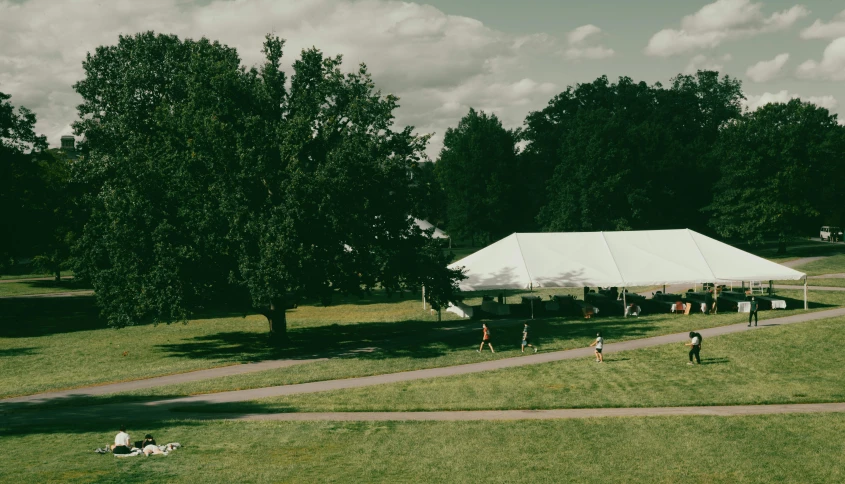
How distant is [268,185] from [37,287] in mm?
46496

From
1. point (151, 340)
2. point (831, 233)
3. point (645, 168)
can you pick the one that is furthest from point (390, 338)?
point (831, 233)

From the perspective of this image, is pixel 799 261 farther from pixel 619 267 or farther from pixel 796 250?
pixel 619 267

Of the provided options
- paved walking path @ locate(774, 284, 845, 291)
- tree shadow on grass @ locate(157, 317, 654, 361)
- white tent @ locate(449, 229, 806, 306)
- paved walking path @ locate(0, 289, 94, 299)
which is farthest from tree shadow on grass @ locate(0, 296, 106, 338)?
paved walking path @ locate(774, 284, 845, 291)

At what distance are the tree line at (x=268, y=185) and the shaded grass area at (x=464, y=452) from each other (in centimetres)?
1034

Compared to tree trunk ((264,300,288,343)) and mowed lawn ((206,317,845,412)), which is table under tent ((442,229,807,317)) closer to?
mowed lawn ((206,317,845,412))

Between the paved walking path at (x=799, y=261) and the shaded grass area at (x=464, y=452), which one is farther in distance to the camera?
the paved walking path at (x=799, y=261)

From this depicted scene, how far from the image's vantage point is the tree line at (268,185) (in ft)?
93.7

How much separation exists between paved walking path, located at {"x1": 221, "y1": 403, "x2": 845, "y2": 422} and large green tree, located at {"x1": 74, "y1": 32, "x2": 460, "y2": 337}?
26.4 feet

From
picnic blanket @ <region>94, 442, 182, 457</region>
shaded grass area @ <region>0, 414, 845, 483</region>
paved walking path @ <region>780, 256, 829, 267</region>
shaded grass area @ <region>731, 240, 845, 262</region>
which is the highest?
shaded grass area @ <region>731, 240, 845, 262</region>

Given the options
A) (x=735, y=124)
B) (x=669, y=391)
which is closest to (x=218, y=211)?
(x=669, y=391)

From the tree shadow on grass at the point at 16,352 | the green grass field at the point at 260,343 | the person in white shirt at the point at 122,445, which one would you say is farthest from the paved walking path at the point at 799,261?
the person in white shirt at the point at 122,445

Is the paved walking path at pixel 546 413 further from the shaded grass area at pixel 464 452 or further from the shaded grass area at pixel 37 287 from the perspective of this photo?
the shaded grass area at pixel 37 287

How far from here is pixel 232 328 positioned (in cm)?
3966

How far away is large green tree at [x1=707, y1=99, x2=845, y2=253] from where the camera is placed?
219 ft
